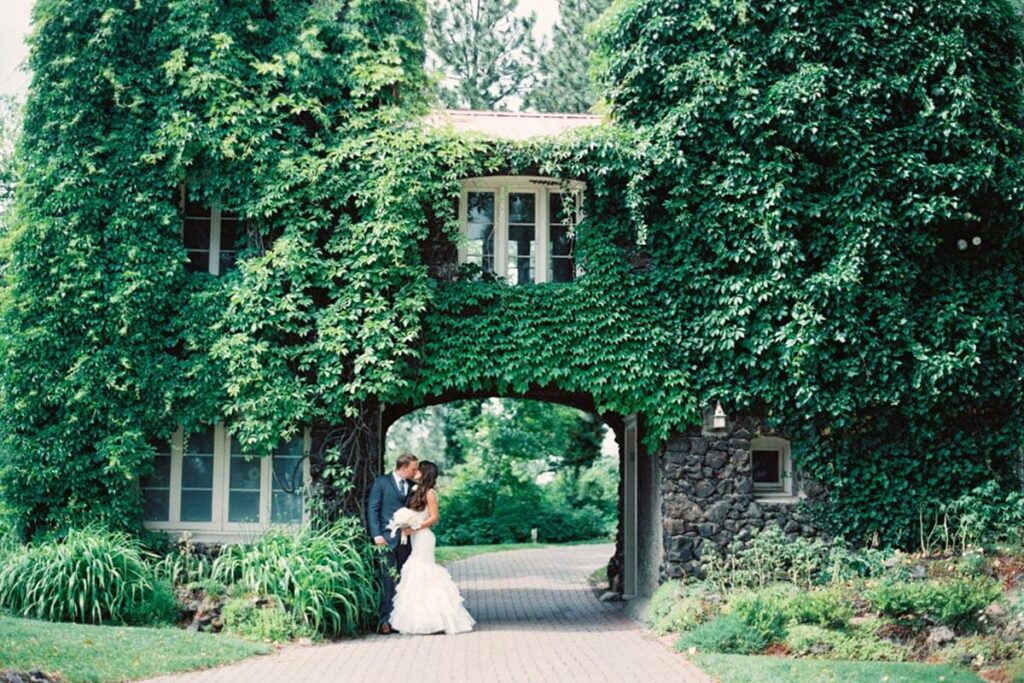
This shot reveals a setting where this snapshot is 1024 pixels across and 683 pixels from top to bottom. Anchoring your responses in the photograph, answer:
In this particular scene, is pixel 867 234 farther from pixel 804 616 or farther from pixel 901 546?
pixel 804 616

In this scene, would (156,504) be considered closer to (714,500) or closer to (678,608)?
(678,608)

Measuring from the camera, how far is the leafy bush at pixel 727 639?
11828mm

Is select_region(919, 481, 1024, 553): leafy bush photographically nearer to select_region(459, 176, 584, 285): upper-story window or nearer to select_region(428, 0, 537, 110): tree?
select_region(459, 176, 584, 285): upper-story window

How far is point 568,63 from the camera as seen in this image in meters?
34.1

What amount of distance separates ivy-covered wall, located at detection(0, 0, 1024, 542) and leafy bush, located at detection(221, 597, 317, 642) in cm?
234

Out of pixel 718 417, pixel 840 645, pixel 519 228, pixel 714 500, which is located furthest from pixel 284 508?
pixel 840 645

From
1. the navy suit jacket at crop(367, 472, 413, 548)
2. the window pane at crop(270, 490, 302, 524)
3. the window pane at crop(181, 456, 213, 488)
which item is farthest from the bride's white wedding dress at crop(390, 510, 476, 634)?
the window pane at crop(181, 456, 213, 488)

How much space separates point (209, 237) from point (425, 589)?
18.9ft

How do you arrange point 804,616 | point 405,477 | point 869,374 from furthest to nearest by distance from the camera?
point 869,374 < point 405,477 < point 804,616

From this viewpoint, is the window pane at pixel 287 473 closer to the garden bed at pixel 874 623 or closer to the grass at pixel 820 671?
the garden bed at pixel 874 623

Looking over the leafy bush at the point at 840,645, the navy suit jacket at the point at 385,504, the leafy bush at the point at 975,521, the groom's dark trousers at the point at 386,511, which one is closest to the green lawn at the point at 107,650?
the groom's dark trousers at the point at 386,511

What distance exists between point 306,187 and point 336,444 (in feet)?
11.2

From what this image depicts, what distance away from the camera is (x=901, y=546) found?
15.1m

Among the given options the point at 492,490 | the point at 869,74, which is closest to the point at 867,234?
the point at 869,74
